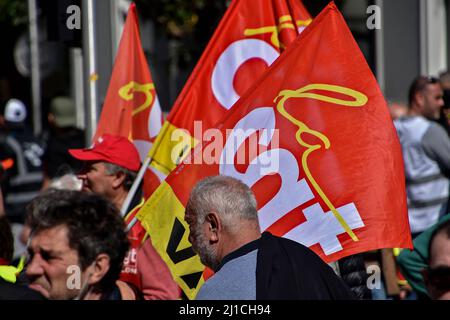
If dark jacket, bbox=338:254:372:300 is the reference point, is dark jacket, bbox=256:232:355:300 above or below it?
above

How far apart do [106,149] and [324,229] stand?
2.00 meters

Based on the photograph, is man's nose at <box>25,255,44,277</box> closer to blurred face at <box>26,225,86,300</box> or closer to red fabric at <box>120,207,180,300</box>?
blurred face at <box>26,225,86,300</box>

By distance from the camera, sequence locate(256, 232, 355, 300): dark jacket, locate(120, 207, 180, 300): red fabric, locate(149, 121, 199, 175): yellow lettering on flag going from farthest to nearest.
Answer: locate(149, 121, 199, 175): yellow lettering on flag → locate(120, 207, 180, 300): red fabric → locate(256, 232, 355, 300): dark jacket

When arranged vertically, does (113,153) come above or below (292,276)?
above

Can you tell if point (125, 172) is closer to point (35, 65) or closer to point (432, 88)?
point (432, 88)

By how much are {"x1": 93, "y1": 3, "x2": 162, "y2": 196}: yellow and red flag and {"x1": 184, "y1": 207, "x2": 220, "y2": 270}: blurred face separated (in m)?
2.76

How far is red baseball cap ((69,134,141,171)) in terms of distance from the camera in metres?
6.32

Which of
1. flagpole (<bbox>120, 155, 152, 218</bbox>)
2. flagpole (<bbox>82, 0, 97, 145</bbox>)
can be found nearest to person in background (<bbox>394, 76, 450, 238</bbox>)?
flagpole (<bbox>82, 0, 97, 145</bbox>)

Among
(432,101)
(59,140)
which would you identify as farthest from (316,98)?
(59,140)

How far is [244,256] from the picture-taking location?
3951mm

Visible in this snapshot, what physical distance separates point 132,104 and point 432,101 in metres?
2.72

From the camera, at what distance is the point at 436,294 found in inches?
143

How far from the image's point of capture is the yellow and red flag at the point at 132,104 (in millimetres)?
7020

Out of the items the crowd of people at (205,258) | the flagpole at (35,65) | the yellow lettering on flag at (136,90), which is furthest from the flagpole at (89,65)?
the flagpole at (35,65)
